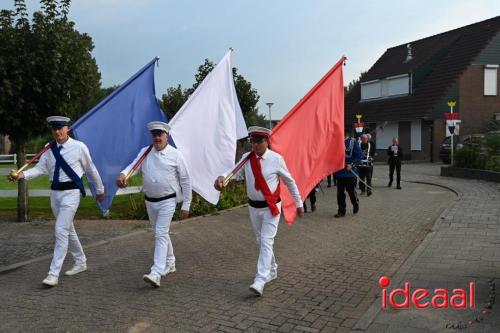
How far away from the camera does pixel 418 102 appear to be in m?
34.1

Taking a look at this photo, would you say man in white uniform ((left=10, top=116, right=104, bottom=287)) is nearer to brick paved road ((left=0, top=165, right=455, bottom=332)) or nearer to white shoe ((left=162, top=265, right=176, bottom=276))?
brick paved road ((left=0, top=165, right=455, bottom=332))

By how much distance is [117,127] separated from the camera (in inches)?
303

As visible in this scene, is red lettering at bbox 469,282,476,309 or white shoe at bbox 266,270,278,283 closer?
red lettering at bbox 469,282,476,309

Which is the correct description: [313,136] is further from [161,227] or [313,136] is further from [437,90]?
[437,90]

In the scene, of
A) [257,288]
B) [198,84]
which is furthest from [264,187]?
[198,84]

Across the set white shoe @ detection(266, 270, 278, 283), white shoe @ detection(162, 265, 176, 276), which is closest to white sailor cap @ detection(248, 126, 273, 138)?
white shoe @ detection(266, 270, 278, 283)

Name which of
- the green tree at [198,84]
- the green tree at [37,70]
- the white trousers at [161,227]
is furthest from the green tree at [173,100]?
the white trousers at [161,227]

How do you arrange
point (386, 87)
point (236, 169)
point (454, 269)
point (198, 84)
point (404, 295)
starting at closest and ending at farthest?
1. point (404, 295)
2. point (236, 169)
3. point (454, 269)
4. point (198, 84)
5. point (386, 87)

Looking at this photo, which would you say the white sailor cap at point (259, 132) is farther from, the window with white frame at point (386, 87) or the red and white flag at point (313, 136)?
the window with white frame at point (386, 87)

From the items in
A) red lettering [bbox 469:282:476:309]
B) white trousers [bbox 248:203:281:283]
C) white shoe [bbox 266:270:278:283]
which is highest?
white trousers [bbox 248:203:281:283]

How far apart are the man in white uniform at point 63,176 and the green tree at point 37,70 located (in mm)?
4426

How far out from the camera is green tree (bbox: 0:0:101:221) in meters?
10.7

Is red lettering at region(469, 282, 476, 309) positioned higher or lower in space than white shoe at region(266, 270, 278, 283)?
higher

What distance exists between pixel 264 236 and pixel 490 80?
31.7 m
